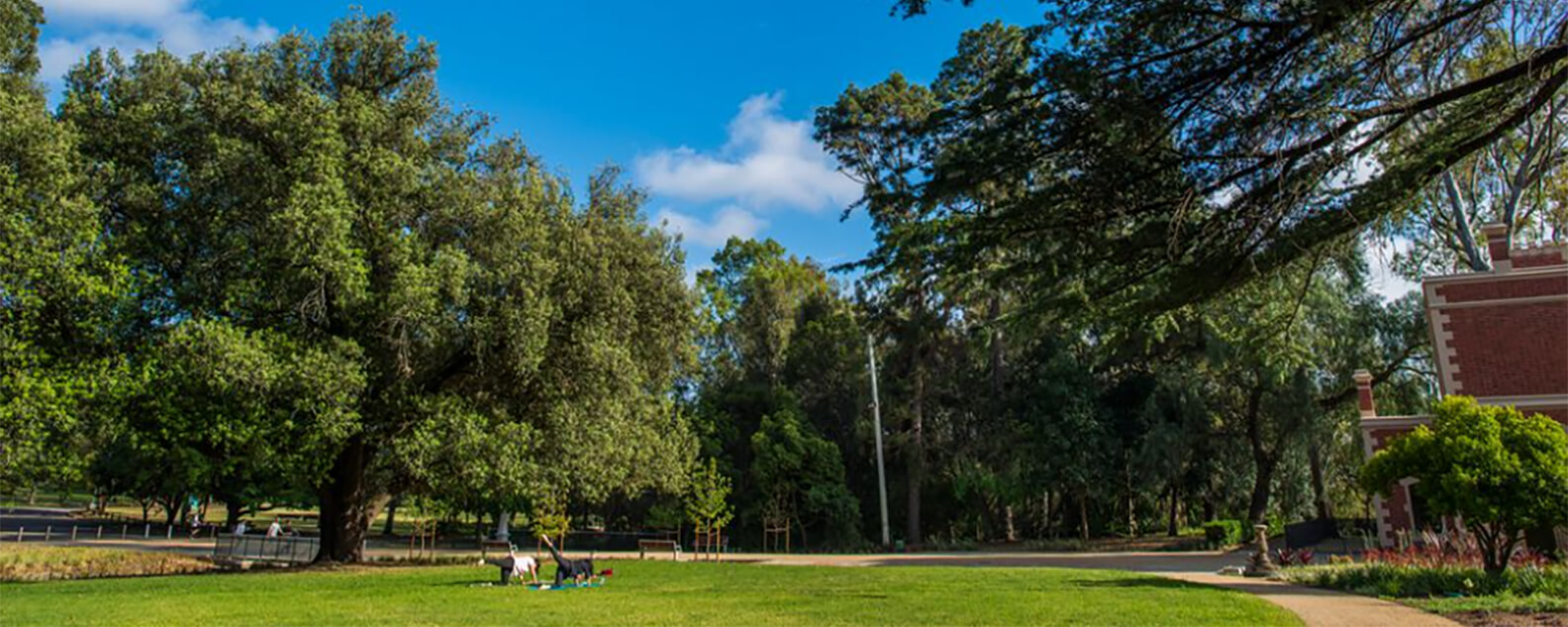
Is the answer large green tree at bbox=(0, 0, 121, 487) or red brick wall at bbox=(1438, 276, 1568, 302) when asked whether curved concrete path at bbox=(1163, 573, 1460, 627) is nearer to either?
red brick wall at bbox=(1438, 276, 1568, 302)

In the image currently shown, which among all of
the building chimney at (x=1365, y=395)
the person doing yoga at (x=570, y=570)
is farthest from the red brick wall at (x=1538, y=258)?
A: the person doing yoga at (x=570, y=570)

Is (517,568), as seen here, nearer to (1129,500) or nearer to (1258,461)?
(1258,461)

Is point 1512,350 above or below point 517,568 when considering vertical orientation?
above

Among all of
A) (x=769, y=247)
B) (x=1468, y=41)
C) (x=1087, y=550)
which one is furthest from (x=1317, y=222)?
(x=769, y=247)

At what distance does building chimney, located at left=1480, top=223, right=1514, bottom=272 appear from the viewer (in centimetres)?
1961

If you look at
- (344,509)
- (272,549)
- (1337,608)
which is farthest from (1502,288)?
(272,549)

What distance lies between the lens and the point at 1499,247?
19.7 metres

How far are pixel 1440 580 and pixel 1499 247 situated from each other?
38.3ft

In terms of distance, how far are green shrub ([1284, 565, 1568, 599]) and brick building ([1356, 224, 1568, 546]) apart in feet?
21.6

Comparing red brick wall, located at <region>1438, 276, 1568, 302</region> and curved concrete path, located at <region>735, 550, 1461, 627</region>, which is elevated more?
red brick wall, located at <region>1438, 276, 1568, 302</region>

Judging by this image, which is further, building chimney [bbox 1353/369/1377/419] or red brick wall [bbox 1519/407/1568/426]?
building chimney [bbox 1353/369/1377/419]

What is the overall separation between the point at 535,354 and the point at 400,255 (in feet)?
10.4

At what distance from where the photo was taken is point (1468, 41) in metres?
7.79

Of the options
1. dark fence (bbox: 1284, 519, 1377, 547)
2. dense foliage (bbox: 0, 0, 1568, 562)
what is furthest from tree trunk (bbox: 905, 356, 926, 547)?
dark fence (bbox: 1284, 519, 1377, 547)
